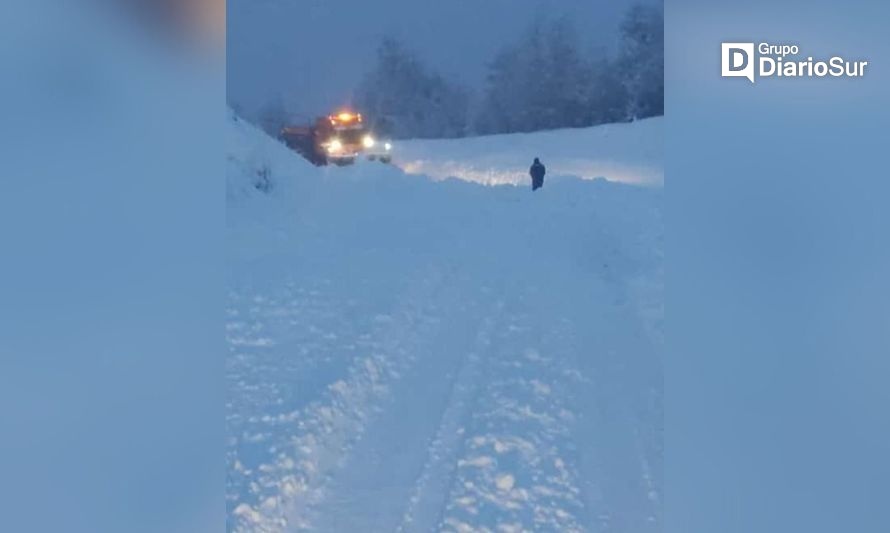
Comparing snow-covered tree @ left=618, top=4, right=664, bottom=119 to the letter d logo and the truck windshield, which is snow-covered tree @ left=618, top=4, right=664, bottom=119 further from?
the letter d logo

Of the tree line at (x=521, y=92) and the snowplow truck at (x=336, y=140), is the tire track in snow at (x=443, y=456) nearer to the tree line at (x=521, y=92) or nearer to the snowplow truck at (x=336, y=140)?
the snowplow truck at (x=336, y=140)

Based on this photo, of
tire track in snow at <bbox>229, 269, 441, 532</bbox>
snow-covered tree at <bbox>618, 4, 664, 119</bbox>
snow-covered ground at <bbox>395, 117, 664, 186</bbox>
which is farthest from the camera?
snow-covered tree at <bbox>618, 4, 664, 119</bbox>

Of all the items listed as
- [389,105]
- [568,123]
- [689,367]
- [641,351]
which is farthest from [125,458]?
[389,105]

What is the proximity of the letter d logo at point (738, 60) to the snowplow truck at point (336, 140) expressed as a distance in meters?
22.8

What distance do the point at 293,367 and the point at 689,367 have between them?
536 centimetres

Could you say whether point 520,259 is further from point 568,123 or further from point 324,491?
point 568,123

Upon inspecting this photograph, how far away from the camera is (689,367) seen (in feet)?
8.18

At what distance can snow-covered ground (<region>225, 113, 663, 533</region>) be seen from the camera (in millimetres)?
4930

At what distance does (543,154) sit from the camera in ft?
114

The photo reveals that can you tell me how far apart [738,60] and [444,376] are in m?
4.92

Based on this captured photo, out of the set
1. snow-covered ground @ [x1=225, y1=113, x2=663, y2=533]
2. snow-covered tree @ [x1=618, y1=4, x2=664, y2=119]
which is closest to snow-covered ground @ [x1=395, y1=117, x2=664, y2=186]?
snow-covered tree @ [x1=618, y1=4, x2=664, y2=119]

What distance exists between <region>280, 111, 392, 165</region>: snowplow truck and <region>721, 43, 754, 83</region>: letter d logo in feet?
74.8

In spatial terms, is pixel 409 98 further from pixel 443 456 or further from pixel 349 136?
pixel 443 456

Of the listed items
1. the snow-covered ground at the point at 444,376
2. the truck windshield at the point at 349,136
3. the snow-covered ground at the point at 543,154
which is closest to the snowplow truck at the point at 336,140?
the truck windshield at the point at 349,136
